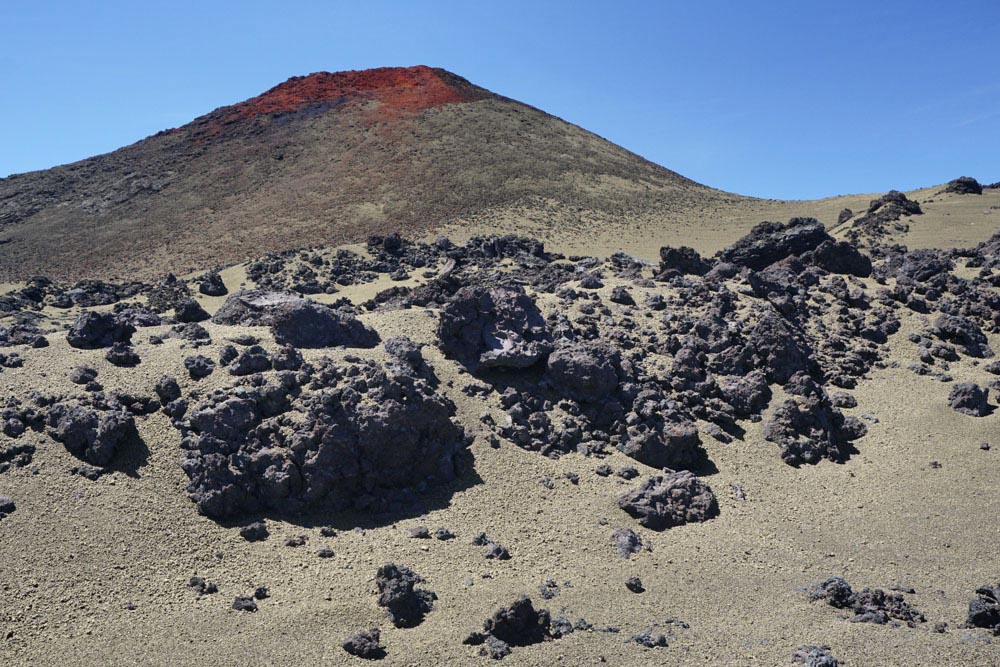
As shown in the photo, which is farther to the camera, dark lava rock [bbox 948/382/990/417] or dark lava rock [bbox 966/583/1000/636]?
dark lava rock [bbox 948/382/990/417]

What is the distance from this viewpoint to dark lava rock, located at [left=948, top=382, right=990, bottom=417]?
20720 mm

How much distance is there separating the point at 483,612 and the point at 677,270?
62.9 feet

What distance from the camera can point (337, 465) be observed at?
15.5 m

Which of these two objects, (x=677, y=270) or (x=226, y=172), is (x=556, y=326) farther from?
(x=226, y=172)

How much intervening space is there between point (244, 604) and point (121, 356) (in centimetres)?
748

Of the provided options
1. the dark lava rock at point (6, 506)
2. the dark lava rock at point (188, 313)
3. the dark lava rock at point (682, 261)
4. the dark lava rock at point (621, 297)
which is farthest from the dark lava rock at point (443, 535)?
the dark lava rock at point (682, 261)

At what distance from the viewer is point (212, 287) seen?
38.4 m

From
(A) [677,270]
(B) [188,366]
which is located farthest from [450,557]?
(A) [677,270]

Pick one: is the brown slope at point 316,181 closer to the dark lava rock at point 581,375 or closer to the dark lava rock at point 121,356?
the dark lava rock at point 121,356

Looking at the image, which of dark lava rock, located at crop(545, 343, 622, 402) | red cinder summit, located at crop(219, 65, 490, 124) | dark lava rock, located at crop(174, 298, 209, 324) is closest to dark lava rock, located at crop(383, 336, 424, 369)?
dark lava rock, located at crop(545, 343, 622, 402)

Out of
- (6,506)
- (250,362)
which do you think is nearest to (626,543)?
(250,362)

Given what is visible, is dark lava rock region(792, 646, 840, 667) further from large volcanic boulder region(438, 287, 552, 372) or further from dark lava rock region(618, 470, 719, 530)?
large volcanic boulder region(438, 287, 552, 372)

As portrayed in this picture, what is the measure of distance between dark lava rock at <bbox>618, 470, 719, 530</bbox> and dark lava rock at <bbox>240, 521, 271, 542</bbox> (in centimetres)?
732

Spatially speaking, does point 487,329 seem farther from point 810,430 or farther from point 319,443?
point 810,430
